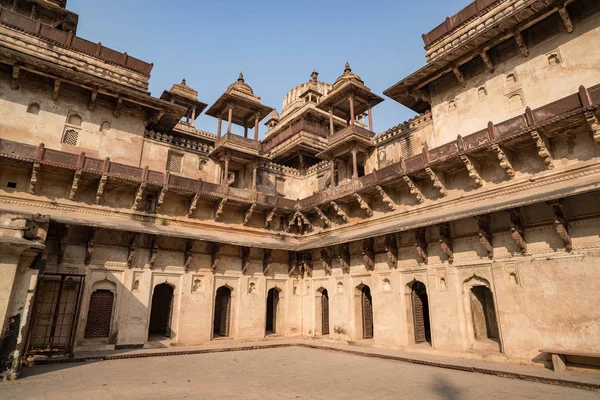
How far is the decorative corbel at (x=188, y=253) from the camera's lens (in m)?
17.1

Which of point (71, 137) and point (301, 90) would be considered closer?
point (71, 137)

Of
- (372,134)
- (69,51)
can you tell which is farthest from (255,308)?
(69,51)

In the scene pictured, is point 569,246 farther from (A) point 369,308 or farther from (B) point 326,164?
(B) point 326,164

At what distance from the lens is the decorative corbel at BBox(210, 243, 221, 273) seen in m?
17.8

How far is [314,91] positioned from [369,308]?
23246 mm

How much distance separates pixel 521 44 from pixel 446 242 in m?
8.34

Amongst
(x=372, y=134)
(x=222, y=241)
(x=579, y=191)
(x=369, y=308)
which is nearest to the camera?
(x=579, y=191)

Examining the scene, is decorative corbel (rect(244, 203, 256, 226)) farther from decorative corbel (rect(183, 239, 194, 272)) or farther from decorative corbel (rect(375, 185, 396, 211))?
decorative corbel (rect(375, 185, 396, 211))

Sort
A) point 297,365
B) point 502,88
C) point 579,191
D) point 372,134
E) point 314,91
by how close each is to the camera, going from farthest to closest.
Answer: point 314,91 < point 372,134 < point 502,88 < point 297,365 < point 579,191

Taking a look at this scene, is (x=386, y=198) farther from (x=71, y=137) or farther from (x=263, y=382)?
(x=71, y=137)

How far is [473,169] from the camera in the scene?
13.6 m

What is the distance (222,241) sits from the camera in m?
16.8

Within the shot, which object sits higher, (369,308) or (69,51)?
(69,51)

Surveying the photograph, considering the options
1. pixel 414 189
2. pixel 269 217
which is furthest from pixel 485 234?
pixel 269 217
